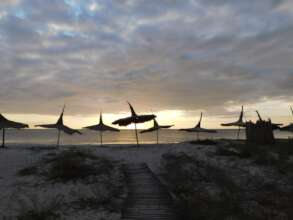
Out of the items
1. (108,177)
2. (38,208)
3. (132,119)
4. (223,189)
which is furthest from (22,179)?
(132,119)

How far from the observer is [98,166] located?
21.0 meters

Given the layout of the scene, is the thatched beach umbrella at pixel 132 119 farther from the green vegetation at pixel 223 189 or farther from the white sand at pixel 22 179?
the green vegetation at pixel 223 189

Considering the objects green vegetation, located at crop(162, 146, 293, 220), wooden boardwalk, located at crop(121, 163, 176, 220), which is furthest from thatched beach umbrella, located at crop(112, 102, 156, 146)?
wooden boardwalk, located at crop(121, 163, 176, 220)

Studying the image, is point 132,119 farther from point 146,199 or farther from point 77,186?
point 146,199

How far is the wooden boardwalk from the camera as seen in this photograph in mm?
12680

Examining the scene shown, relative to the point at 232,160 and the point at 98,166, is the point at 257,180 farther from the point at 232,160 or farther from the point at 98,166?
the point at 98,166

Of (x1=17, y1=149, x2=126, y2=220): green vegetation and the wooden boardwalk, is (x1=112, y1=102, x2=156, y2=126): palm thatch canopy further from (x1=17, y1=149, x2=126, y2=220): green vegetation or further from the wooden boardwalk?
the wooden boardwalk

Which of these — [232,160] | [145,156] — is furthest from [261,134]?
[145,156]

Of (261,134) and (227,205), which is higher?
(261,134)

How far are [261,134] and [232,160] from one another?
34.9ft

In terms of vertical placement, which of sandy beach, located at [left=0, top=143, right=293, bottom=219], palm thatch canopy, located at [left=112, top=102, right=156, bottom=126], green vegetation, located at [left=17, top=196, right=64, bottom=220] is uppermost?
palm thatch canopy, located at [left=112, top=102, right=156, bottom=126]

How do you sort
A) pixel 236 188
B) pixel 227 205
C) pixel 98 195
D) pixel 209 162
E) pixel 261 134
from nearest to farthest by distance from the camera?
pixel 227 205 < pixel 98 195 < pixel 236 188 < pixel 209 162 < pixel 261 134

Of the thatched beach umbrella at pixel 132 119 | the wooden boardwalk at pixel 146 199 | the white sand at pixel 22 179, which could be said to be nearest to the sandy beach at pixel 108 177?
the white sand at pixel 22 179

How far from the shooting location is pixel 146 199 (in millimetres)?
14414
